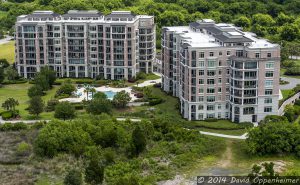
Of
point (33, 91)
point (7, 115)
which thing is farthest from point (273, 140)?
point (33, 91)

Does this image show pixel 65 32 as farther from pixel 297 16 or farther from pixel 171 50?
pixel 297 16

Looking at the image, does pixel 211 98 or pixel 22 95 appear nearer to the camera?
pixel 211 98

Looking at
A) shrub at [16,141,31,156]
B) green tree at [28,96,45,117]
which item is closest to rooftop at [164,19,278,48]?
green tree at [28,96,45,117]

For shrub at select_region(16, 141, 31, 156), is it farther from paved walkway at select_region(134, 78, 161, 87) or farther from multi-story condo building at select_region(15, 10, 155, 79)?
multi-story condo building at select_region(15, 10, 155, 79)

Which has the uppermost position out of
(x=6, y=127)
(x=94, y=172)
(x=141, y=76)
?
(x=141, y=76)

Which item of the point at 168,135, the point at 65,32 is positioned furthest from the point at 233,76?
the point at 65,32

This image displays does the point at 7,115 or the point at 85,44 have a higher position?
the point at 85,44

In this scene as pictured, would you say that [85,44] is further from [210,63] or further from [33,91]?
[210,63]
